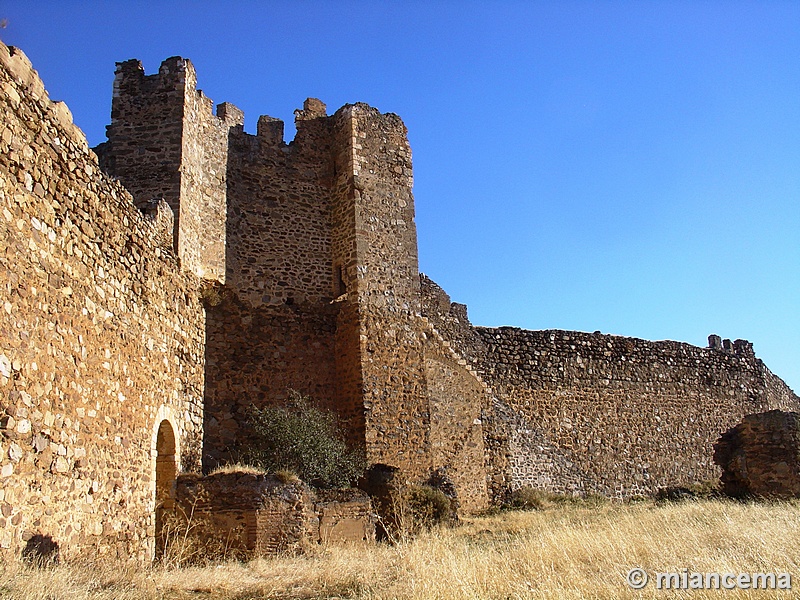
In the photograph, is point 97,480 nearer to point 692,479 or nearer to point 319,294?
point 319,294

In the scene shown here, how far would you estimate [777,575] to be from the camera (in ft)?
22.4

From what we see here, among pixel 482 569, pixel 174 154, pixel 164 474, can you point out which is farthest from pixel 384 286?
pixel 482 569

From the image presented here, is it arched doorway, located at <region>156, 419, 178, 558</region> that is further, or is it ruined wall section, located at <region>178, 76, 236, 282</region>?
ruined wall section, located at <region>178, 76, 236, 282</region>

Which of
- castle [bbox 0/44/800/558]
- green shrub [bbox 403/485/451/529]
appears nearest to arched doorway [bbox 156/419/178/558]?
castle [bbox 0/44/800/558]

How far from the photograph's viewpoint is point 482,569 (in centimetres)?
778

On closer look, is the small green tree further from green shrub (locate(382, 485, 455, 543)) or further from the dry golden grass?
the dry golden grass

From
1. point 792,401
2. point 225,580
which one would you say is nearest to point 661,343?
point 792,401

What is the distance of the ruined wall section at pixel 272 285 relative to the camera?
13.2 metres

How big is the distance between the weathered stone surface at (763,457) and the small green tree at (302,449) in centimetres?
758

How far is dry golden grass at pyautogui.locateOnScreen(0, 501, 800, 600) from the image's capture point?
21.4 ft

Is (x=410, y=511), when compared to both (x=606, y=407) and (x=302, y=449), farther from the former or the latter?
(x=606, y=407)

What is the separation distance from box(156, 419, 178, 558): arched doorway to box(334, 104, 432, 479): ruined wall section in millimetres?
3795

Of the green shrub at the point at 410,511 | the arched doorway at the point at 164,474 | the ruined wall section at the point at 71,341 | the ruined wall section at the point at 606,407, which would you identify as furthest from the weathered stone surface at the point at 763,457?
the ruined wall section at the point at 71,341

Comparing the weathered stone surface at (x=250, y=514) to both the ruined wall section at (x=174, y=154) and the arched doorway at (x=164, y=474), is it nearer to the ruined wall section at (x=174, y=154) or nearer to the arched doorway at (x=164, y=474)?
the arched doorway at (x=164, y=474)
